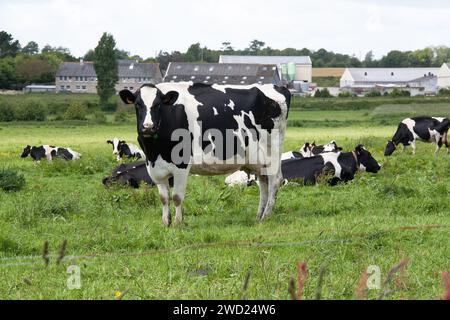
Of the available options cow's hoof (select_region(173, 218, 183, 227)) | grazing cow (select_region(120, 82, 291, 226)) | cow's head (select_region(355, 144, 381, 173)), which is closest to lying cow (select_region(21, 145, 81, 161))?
cow's head (select_region(355, 144, 381, 173))

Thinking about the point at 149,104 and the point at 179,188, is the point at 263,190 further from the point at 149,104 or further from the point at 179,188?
the point at 149,104

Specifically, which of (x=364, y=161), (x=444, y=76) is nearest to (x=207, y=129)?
(x=364, y=161)

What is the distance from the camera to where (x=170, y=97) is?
10.9 meters

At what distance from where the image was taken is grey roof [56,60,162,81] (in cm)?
11275

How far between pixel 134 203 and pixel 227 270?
19.3 ft

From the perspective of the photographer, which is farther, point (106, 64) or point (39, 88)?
point (39, 88)

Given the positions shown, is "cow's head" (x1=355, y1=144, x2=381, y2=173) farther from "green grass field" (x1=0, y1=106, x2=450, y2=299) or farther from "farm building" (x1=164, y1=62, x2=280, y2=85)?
"farm building" (x1=164, y1=62, x2=280, y2=85)

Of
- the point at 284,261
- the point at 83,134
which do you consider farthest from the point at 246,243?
the point at 83,134

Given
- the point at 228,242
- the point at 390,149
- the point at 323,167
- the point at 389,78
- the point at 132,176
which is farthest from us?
the point at 389,78

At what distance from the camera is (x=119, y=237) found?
29.7 feet

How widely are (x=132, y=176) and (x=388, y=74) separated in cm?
13056
